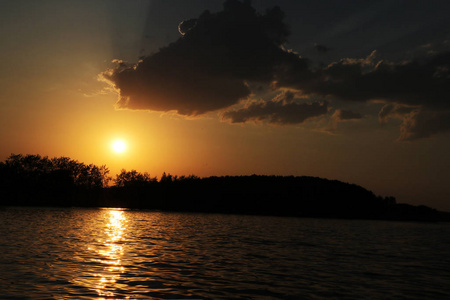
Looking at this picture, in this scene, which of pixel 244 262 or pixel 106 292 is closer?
pixel 106 292

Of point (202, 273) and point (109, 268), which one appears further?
point (109, 268)

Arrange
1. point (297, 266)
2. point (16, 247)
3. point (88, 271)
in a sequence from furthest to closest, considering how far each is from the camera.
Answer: point (16, 247)
point (297, 266)
point (88, 271)

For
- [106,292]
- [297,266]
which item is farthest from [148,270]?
[297,266]

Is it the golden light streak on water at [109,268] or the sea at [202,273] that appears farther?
the sea at [202,273]

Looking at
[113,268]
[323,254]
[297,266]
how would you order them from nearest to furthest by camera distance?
[113,268] → [297,266] → [323,254]

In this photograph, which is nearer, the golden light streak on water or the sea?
the golden light streak on water

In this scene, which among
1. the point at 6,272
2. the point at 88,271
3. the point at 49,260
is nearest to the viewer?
the point at 6,272

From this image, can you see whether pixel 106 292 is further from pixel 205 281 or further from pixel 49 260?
pixel 49 260

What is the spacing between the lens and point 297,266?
34.9 meters

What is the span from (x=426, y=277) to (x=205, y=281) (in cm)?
1984

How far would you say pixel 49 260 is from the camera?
32.1 m

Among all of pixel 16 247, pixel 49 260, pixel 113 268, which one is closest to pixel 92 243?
pixel 16 247

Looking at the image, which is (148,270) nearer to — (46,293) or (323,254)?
(46,293)

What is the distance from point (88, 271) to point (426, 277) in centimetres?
2771
